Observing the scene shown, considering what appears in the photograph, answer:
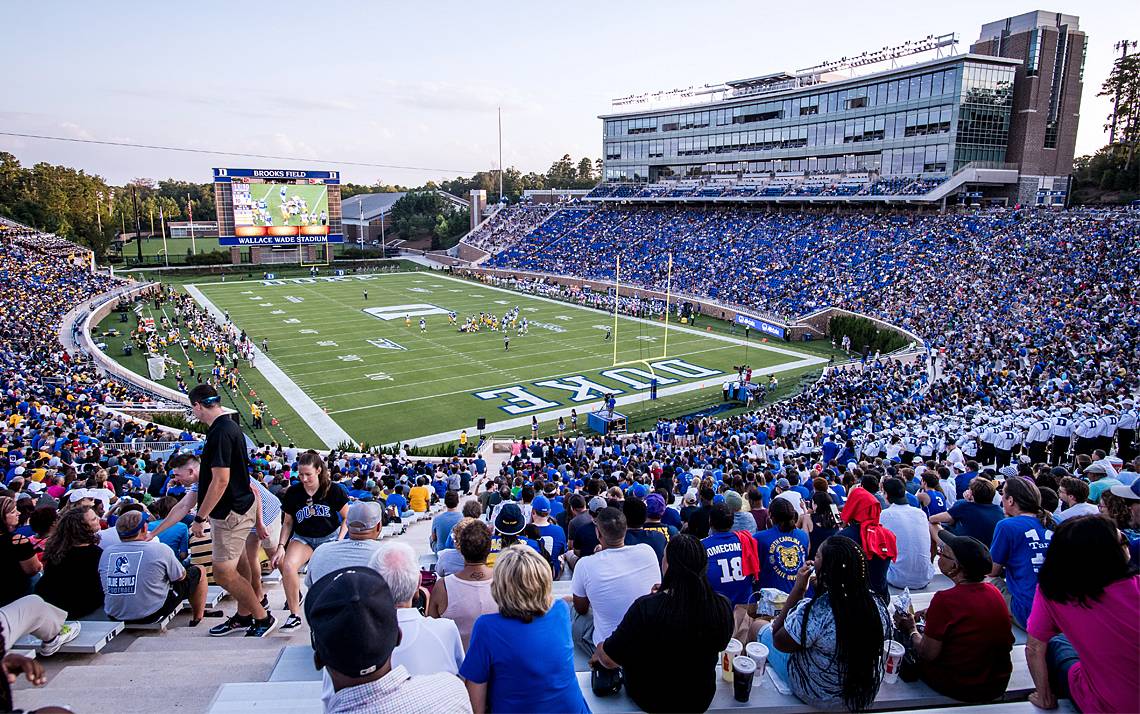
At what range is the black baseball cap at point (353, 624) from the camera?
8.01 feet

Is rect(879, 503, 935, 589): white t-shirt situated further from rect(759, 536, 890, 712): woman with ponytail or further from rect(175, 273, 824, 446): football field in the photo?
rect(175, 273, 824, 446): football field

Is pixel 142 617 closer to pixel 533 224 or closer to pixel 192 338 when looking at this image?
pixel 192 338

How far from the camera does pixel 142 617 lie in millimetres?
5355

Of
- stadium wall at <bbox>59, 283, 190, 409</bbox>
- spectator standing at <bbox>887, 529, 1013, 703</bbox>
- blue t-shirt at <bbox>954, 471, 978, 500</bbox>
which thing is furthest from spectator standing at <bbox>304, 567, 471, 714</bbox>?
stadium wall at <bbox>59, 283, 190, 409</bbox>

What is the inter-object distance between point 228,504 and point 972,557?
191 inches

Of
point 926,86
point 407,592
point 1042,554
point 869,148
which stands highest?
point 926,86

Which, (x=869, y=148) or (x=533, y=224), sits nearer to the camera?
(x=869, y=148)

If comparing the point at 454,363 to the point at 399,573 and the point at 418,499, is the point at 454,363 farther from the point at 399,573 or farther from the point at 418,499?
the point at 399,573

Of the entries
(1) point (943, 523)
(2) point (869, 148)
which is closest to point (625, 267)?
(2) point (869, 148)

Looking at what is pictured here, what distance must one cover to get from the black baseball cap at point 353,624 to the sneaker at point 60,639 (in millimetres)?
3409

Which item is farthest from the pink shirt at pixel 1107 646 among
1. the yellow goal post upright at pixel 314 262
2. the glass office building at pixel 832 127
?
the yellow goal post upright at pixel 314 262

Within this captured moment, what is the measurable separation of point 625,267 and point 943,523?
173 feet

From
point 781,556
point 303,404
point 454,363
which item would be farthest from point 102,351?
point 781,556

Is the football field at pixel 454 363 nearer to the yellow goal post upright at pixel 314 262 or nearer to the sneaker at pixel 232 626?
the sneaker at pixel 232 626
